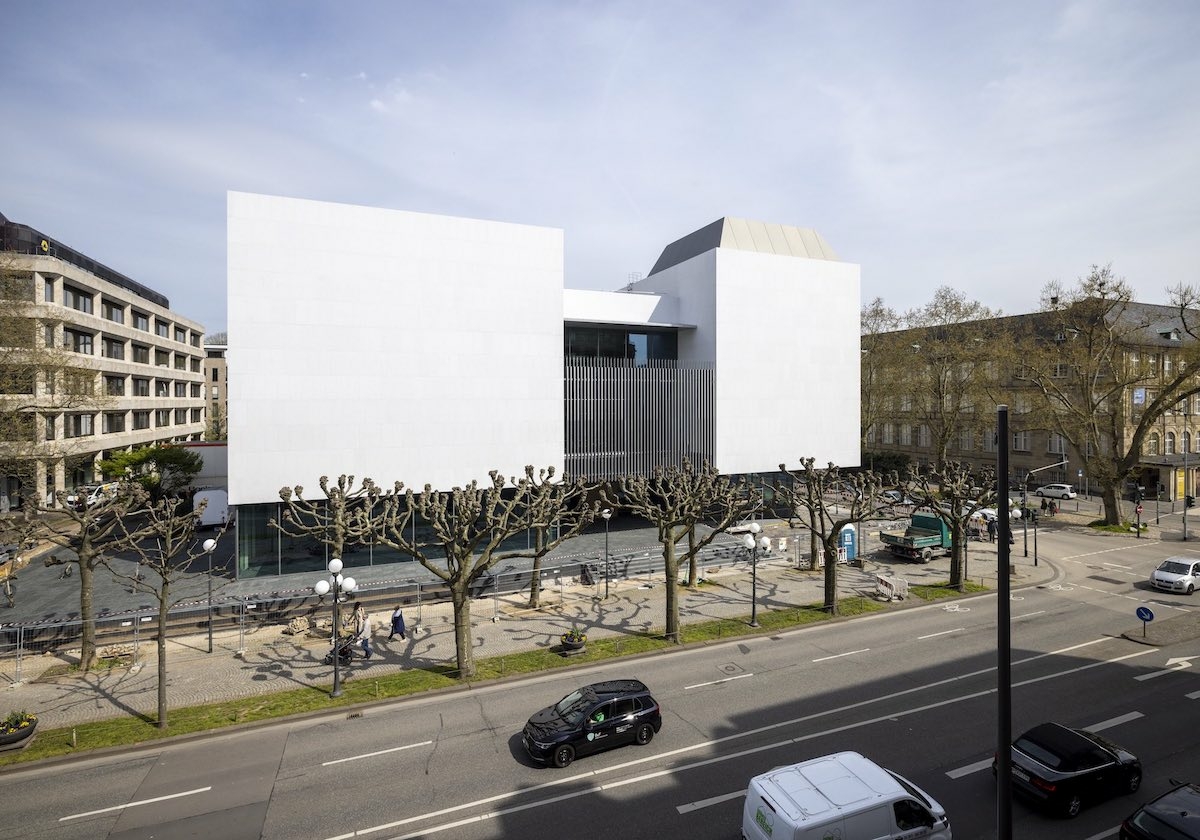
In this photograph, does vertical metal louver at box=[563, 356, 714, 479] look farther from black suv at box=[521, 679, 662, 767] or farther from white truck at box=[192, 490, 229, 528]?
black suv at box=[521, 679, 662, 767]

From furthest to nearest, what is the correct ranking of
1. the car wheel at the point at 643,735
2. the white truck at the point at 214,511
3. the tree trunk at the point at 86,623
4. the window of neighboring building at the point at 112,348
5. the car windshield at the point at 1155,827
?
the window of neighboring building at the point at 112,348 → the white truck at the point at 214,511 → the tree trunk at the point at 86,623 → the car wheel at the point at 643,735 → the car windshield at the point at 1155,827

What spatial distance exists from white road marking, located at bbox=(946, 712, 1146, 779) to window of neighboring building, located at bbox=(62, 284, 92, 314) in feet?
220

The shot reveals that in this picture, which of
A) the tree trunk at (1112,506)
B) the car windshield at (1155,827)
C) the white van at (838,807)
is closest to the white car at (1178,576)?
the tree trunk at (1112,506)

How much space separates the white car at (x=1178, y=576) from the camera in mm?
29094

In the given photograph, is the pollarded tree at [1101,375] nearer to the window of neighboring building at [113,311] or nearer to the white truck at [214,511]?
the white truck at [214,511]

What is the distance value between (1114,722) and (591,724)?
45.6 feet

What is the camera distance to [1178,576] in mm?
29234

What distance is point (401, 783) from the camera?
14.3m

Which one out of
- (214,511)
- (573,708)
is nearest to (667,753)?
(573,708)

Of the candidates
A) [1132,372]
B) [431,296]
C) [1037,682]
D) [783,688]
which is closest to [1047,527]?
[1132,372]

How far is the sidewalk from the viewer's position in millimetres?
19359

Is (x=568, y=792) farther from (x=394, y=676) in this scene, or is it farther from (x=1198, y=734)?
(x=1198, y=734)

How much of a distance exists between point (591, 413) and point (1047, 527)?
35.1 meters

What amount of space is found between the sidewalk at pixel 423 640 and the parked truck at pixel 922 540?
910 mm
